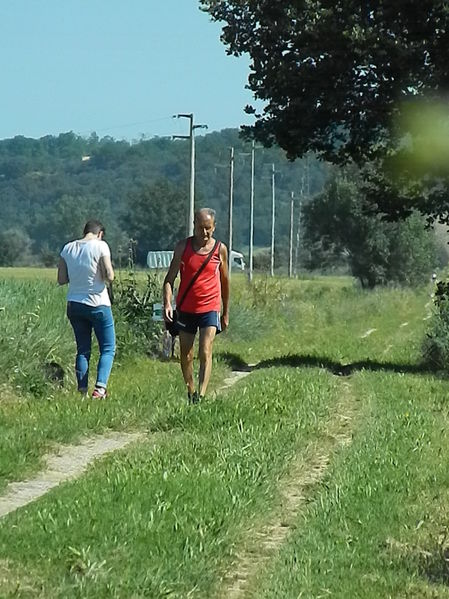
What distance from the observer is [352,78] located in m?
20.2

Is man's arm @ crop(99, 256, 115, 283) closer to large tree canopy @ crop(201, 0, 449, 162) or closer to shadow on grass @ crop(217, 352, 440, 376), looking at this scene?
shadow on grass @ crop(217, 352, 440, 376)

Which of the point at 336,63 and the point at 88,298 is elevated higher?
the point at 336,63

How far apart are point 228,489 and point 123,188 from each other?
111432 millimetres

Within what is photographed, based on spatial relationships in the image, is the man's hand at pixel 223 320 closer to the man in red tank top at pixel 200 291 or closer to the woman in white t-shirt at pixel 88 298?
the man in red tank top at pixel 200 291

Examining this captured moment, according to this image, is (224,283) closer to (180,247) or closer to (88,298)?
(180,247)

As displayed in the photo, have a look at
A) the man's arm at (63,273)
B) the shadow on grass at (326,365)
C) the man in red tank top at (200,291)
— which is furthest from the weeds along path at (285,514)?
the shadow on grass at (326,365)

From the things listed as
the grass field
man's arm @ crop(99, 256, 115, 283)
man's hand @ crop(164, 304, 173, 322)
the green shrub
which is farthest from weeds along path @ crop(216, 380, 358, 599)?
the green shrub

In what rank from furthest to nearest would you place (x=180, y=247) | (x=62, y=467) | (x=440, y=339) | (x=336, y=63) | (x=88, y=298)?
(x=440, y=339) < (x=336, y=63) < (x=88, y=298) < (x=180, y=247) < (x=62, y=467)

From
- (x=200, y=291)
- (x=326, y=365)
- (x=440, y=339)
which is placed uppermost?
(x=200, y=291)

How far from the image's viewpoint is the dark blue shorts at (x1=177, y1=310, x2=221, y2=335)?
11875mm

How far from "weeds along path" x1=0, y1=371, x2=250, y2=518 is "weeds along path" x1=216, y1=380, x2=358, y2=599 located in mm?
1473

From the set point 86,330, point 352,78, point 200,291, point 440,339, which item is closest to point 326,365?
point 440,339

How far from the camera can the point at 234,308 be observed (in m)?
29.0

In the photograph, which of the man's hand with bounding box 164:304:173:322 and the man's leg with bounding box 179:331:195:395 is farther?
the man's leg with bounding box 179:331:195:395
